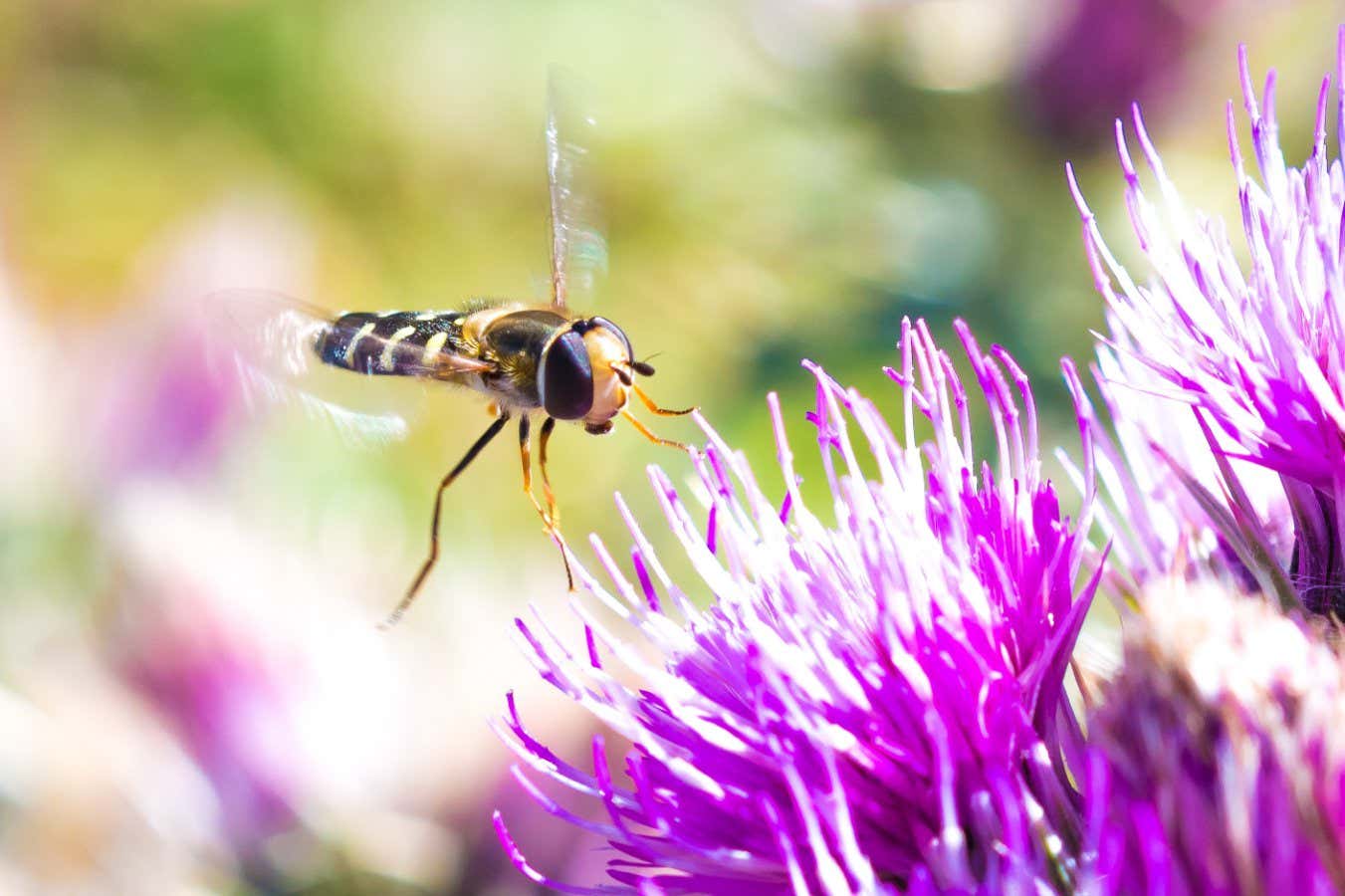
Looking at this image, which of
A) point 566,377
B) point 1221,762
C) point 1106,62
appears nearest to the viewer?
point 1221,762

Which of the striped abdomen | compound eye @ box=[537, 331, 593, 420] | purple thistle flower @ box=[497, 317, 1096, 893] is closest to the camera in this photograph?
purple thistle flower @ box=[497, 317, 1096, 893]

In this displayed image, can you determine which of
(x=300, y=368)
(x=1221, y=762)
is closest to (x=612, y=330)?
(x=300, y=368)

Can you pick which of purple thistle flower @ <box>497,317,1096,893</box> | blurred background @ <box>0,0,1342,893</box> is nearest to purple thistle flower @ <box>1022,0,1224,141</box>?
blurred background @ <box>0,0,1342,893</box>

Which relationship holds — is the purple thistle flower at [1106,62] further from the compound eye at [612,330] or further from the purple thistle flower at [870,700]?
the purple thistle flower at [870,700]

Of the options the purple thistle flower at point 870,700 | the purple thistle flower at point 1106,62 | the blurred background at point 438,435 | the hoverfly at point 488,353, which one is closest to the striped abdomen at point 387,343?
the hoverfly at point 488,353

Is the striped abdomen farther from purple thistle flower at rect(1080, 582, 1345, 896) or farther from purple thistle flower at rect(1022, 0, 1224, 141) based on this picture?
purple thistle flower at rect(1022, 0, 1224, 141)

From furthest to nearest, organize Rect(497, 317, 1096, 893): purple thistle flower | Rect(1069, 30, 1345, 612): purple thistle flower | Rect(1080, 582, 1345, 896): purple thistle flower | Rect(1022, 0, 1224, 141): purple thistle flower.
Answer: Rect(1022, 0, 1224, 141): purple thistle flower
Rect(1069, 30, 1345, 612): purple thistle flower
Rect(497, 317, 1096, 893): purple thistle flower
Rect(1080, 582, 1345, 896): purple thistle flower

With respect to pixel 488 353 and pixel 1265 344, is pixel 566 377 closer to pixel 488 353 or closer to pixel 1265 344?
pixel 488 353
